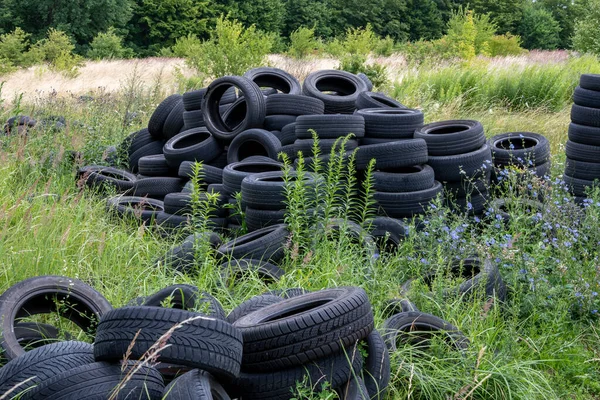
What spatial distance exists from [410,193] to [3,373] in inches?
187

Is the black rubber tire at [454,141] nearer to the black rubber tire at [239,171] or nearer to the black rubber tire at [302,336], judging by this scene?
the black rubber tire at [239,171]

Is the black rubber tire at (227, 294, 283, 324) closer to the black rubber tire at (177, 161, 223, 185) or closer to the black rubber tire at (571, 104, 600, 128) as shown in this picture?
the black rubber tire at (177, 161, 223, 185)

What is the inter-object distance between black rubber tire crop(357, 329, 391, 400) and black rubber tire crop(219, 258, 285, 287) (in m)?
1.63

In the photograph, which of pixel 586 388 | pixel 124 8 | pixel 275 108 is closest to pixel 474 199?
pixel 275 108

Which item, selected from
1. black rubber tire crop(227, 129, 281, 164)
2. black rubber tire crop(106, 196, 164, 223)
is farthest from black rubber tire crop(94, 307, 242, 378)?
black rubber tire crop(227, 129, 281, 164)

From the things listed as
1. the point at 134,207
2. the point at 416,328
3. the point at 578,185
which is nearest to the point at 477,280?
the point at 416,328

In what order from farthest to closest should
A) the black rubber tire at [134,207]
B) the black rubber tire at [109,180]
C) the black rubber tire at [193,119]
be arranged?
the black rubber tire at [193,119] < the black rubber tire at [109,180] < the black rubber tire at [134,207]

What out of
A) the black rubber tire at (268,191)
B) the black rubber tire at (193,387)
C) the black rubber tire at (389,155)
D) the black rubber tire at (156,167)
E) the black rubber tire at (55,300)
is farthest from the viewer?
the black rubber tire at (156,167)

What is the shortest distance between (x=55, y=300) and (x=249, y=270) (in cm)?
166

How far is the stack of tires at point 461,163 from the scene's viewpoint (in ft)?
26.0

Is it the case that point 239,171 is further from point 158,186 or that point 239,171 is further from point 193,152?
point 158,186

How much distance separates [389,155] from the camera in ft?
24.5

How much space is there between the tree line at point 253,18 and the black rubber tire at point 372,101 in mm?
A: 30146

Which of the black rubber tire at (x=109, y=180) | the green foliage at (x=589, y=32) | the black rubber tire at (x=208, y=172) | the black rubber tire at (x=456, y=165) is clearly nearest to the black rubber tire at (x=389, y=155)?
the black rubber tire at (x=456, y=165)
